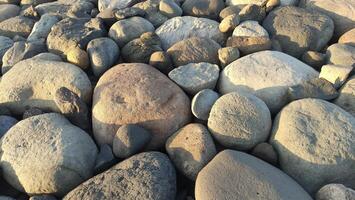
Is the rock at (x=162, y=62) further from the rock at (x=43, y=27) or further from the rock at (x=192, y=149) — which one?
the rock at (x=43, y=27)

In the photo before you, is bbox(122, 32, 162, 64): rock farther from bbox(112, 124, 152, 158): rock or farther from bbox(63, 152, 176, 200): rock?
bbox(63, 152, 176, 200): rock

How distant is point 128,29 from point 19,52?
0.92m

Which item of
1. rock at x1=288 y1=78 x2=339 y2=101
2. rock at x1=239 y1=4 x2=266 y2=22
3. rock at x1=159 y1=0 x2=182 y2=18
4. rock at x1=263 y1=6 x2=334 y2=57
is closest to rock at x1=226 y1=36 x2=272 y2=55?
rock at x1=263 y1=6 x2=334 y2=57

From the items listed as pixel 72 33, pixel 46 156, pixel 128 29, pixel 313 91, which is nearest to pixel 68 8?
pixel 72 33

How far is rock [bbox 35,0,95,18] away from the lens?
3691mm

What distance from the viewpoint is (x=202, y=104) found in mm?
2475

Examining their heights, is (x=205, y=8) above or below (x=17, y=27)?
above

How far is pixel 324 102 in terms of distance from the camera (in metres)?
2.48

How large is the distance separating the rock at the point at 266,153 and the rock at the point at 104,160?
869 millimetres

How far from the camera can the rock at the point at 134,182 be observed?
2023 mm

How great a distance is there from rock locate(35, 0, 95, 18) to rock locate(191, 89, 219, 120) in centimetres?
175

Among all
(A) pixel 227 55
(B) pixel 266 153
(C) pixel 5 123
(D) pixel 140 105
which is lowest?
(C) pixel 5 123

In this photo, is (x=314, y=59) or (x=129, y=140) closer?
(x=129, y=140)

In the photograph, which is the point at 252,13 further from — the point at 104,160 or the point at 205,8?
the point at 104,160
